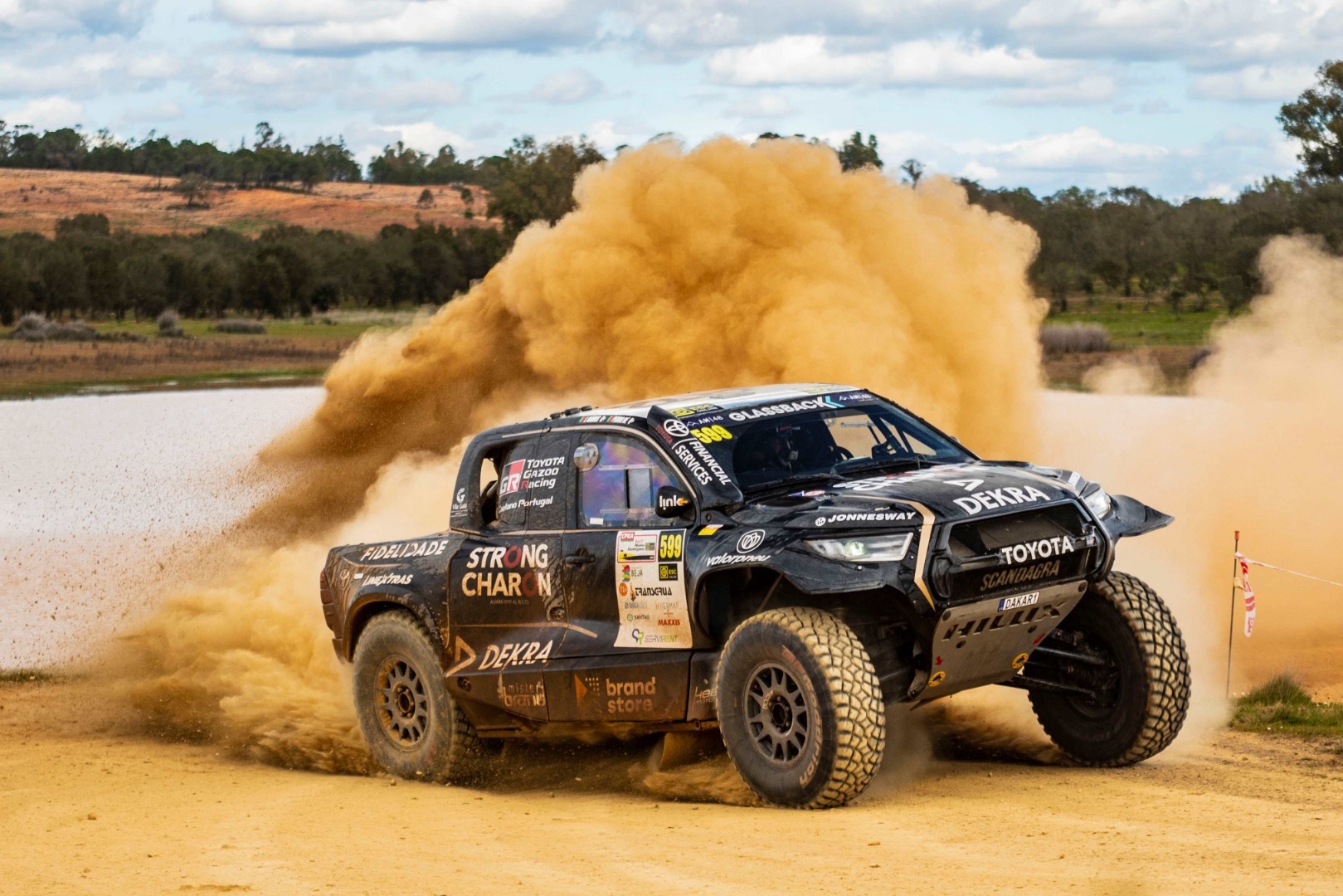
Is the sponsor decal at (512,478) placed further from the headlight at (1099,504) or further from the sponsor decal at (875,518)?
the headlight at (1099,504)

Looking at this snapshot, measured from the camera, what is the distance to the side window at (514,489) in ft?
29.6

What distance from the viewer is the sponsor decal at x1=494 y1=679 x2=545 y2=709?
8766 mm

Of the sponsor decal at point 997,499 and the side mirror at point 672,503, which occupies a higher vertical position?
the sponsor decal at point 997,499

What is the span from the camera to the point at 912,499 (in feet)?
24.8

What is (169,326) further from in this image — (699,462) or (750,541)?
(750,541)

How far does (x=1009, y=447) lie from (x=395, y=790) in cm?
848

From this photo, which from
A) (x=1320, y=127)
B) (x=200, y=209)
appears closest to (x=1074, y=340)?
(x=1320, y=127)

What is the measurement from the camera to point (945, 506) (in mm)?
7488

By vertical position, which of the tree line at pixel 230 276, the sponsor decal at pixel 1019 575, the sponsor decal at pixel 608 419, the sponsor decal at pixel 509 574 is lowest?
the sponsor decal at pixel 509 574

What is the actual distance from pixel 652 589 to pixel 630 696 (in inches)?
22.2

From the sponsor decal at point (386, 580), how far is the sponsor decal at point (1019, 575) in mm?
3429

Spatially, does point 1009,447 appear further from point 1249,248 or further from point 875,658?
point 1249,248

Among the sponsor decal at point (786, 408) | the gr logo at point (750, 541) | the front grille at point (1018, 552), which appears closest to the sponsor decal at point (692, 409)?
the sponsor decal at point (786, 408)

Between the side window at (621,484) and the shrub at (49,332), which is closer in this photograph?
the side window at (621,484)
